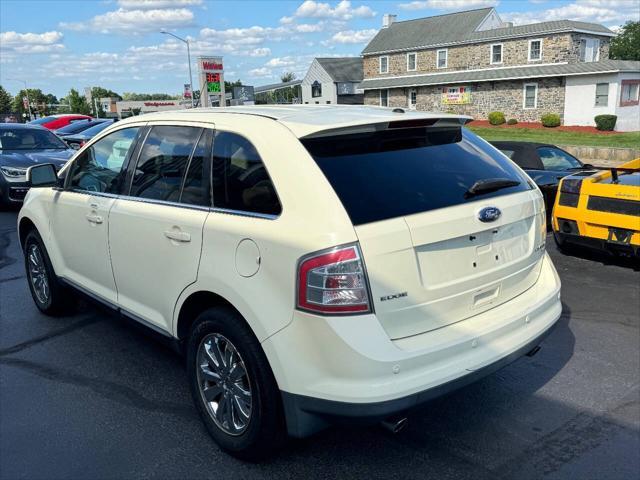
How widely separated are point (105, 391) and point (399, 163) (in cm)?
248

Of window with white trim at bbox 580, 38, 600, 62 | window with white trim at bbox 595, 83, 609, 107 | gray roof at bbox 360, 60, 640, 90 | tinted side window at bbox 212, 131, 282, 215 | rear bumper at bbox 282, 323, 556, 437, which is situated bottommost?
rear bumper at bbox 282, 323, 556, 437

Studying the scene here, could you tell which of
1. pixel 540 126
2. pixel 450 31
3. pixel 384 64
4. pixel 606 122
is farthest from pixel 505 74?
pixel 384 64

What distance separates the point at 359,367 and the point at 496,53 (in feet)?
147

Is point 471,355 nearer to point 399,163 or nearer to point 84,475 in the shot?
point 399,163

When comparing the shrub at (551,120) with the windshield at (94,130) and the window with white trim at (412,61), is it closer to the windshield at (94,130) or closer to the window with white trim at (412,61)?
the window with white trim at (412,61)

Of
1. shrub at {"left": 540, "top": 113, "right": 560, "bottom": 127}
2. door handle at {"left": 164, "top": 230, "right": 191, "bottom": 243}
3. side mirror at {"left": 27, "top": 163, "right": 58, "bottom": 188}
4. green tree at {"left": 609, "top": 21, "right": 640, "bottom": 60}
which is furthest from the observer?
green tree at {"left": 609, "top": 21, "right": 640, "bottom": 60}

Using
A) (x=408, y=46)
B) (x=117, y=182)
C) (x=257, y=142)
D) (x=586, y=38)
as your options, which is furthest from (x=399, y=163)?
(x=408, y=46)

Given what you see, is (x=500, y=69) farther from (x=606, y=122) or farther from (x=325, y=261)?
(x=325, y=261)

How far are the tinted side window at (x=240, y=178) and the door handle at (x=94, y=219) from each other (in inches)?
50.6

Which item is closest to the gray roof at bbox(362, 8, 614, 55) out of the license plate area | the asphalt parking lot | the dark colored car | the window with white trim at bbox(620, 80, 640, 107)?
the window with white trim at bbox(620, 80, 640, 107)

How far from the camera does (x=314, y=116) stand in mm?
3129

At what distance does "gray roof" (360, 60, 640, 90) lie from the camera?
35.9 meters

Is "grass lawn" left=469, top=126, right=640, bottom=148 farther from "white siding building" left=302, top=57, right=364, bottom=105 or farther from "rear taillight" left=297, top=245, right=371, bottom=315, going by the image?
"white siding building" left=302, top=57, right=364, bottom=105

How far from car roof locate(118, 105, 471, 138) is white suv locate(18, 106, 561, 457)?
14 millimetres
